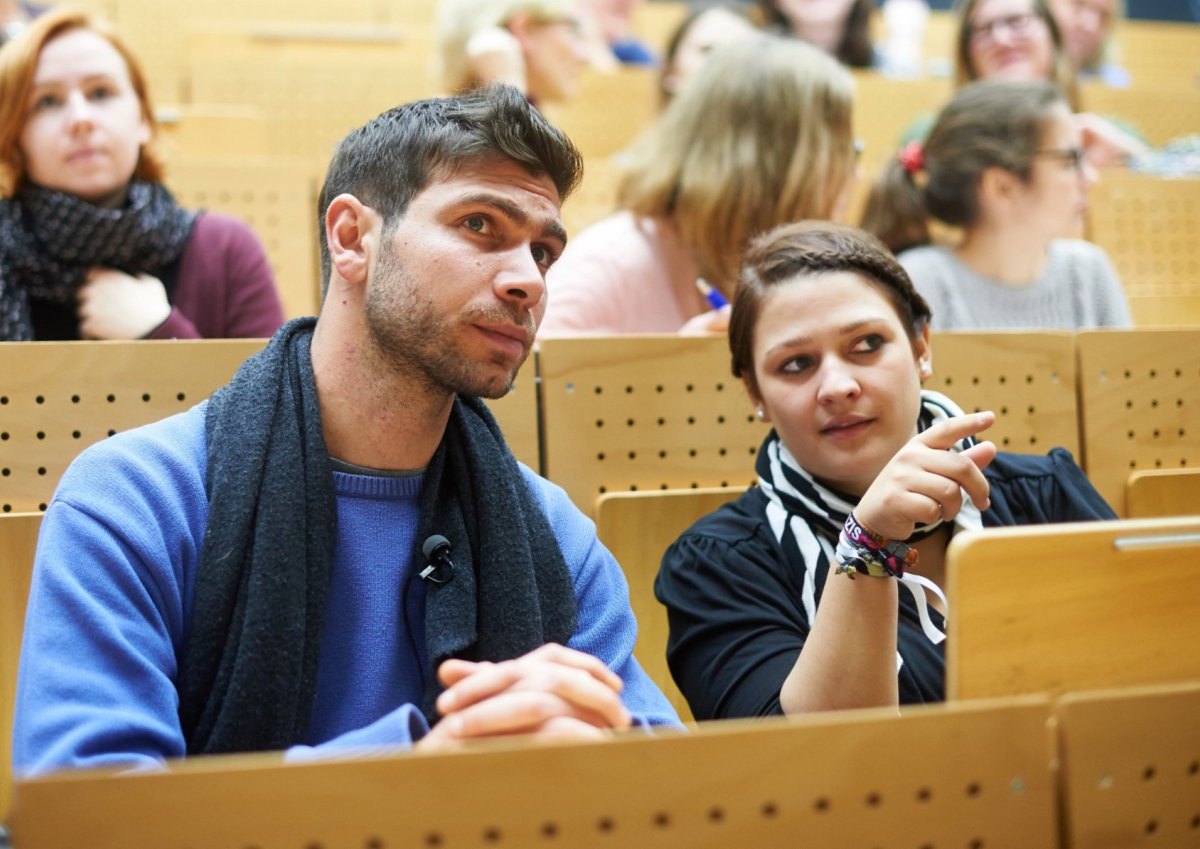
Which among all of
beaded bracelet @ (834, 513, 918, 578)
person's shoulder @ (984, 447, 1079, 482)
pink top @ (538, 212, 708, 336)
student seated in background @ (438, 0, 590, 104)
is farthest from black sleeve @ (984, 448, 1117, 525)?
student seated in background @ (438, 0, 590, 104)

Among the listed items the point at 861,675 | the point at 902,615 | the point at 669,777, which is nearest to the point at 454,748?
the point at 669,777

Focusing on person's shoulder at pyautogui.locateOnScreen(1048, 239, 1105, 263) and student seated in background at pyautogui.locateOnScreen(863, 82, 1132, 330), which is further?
person's shoulder at pyautogui.locateOnScreen(1048, 239, 1105, 263)

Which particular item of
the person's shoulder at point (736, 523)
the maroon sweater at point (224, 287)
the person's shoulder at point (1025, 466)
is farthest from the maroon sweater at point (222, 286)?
the person's shoulder at point (1025, 466)

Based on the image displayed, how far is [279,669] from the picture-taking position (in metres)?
1.07

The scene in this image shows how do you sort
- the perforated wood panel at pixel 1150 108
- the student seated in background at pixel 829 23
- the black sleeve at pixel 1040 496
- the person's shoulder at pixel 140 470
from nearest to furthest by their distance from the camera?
the person's shoulder at pixel 140 470, the black sleeve at pixel 1040 496, the student seated in background at pixel 829 23, the perforated wood panel at pixel 1150 108

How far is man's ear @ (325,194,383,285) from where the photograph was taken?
4.09ft

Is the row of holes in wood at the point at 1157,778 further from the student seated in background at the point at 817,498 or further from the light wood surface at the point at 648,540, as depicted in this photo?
the light wood surface at the point at 648,540

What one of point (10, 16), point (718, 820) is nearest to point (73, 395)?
point (718, 820)

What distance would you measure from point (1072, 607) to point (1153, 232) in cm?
281

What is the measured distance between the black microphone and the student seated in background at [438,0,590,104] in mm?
1906

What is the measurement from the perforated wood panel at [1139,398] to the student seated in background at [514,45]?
1589 millimetres

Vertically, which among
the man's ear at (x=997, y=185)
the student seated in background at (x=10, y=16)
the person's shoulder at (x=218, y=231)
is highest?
the student seated in background at (x=10, y=16)

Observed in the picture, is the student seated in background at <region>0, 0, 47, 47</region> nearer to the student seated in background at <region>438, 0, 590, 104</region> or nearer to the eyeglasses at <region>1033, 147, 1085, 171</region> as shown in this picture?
the student seated in background at <region>438, 0, 590, 104</region>

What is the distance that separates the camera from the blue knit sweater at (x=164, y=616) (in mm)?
968
